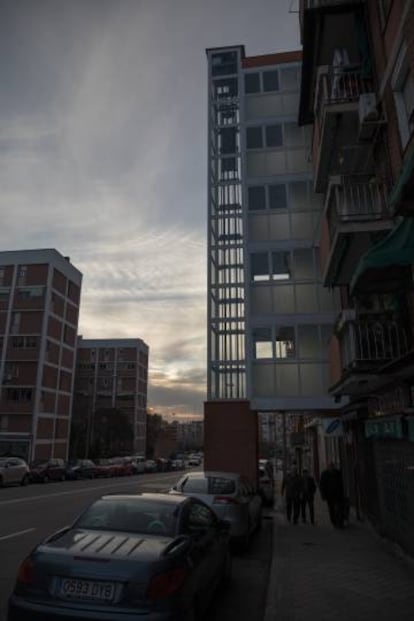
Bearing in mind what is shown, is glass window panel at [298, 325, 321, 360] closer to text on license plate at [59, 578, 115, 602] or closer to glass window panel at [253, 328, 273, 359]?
glass window panel at [253, 328, 273, 359]

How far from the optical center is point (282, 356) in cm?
1922

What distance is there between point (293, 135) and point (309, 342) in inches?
375

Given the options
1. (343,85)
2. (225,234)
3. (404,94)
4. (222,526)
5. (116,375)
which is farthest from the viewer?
(116,375)

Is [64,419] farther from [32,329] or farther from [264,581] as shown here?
[264,581]

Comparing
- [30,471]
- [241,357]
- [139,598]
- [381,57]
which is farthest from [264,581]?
[30,471]

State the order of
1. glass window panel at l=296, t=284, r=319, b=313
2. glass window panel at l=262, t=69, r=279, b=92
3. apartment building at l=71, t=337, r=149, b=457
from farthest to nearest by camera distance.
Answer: apartment building at l=71, t=337, r=149, b=457, glass window panel at l=262, t=69, r=279, b=92, glass window panel at l=296, t=284, r=319, b=313

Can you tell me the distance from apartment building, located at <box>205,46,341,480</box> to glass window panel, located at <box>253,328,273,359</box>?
0.14ft

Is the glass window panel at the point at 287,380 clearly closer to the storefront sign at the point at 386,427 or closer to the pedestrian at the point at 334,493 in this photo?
the pedestrian at the point at 334,493

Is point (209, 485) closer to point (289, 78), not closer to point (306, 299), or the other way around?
point (306, 299)

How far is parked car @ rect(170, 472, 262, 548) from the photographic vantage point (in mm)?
9102

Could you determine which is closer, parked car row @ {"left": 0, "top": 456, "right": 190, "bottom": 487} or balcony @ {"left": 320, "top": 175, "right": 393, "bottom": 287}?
balcony @ {"left": 320, "top": 175, "right": 393, "bottom": 287}

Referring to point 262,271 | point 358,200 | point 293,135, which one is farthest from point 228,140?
point 358,200

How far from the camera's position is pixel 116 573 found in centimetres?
393

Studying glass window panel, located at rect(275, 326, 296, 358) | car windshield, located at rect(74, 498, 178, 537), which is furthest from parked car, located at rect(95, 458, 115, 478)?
car windshield, located at rect(74, 498, 178, 537)
